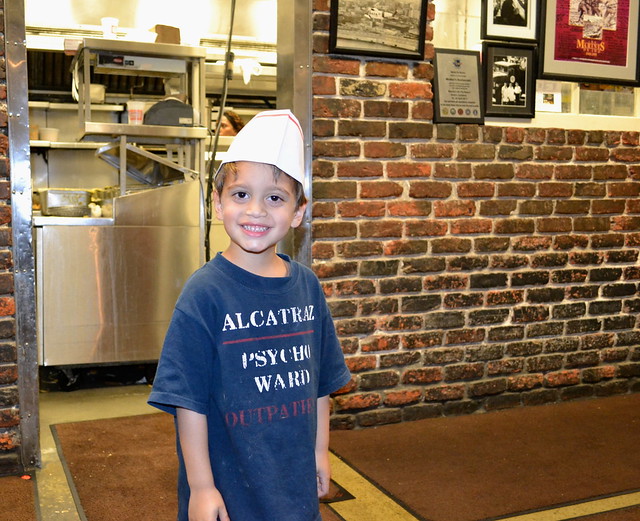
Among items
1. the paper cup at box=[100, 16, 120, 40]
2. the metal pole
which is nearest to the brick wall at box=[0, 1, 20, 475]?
the metal pole

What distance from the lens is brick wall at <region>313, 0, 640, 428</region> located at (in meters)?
3.16

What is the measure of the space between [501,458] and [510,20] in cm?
192

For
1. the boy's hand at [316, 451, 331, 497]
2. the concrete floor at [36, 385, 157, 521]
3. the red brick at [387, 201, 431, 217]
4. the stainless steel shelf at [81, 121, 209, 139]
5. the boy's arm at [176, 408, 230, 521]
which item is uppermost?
the stainless steel shelf at [81, 121, 209, 139]

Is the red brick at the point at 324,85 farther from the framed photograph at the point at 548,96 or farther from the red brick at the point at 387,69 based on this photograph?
the framed photograph at the point at 548,96

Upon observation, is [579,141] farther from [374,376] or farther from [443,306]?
[374,376]

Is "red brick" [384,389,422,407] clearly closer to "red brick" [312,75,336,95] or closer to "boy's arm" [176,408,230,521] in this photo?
"red brick" [312,75,336,95]

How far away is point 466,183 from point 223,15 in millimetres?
3568

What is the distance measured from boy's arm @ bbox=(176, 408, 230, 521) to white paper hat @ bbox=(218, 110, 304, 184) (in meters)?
0.45

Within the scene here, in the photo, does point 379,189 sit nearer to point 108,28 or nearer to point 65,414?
point 65,414

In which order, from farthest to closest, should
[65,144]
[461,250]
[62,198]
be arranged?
[65,144]
[62,198]
[461,250]

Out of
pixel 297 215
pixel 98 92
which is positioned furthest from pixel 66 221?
pixel 297 215

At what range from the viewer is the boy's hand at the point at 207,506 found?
49.8 inches

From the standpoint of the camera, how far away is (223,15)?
20.4 ft

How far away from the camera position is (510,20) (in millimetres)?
3418
